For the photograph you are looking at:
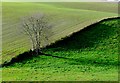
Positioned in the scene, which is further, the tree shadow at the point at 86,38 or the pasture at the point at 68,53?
the tree shadow at the point at 86,38

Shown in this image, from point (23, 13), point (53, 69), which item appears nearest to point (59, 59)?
point (53, 69)

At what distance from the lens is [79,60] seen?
160ft

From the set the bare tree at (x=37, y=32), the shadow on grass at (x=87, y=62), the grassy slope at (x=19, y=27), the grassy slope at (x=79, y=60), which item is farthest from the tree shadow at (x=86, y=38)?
the shadow on grass at (x=87, y=62)

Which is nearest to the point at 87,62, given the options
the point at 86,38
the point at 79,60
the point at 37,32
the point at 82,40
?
the point at 79,60

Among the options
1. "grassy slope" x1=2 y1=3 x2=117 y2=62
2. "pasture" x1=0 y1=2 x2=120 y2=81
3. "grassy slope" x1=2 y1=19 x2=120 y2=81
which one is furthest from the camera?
"grassy slope" x1=2 y1=3 x2=117 y2=62

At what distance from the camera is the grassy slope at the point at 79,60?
3675cm

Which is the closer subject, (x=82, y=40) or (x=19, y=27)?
(x=82, y=40)

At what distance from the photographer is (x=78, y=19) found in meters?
81.1

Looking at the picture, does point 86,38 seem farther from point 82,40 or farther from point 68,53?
point 68,53

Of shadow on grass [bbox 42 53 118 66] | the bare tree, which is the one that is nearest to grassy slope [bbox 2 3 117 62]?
the bare tree

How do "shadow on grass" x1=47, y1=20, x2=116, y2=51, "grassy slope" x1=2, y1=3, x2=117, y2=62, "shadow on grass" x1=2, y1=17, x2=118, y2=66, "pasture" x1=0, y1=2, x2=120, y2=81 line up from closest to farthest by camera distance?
"pasture" x1=0, y1=2, x2=120, y2=81
"shadow on grass" x1=2, y1=17, x2=118, y2=66
"grassy slope" x1=2, y1=3, x2=117, y2=62
"shadow on grass" x1=47, y1=20, x2=116, y2=51

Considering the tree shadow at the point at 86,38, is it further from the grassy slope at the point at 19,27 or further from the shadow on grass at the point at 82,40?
the grassy slope at the point at 19,27

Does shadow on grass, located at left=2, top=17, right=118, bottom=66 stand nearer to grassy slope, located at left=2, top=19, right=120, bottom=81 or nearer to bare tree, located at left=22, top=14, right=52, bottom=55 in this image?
grassy slope, located at left=2, top=19, right=120, bottom=81

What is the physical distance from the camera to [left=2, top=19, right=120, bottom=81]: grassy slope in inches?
1447
